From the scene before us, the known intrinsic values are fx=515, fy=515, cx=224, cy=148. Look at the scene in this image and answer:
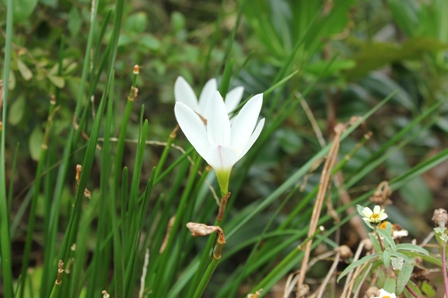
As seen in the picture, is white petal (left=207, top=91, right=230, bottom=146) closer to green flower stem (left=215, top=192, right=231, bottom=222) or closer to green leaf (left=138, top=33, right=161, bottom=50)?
green flower stem (left=215, top=192, right=231, bottom=222)

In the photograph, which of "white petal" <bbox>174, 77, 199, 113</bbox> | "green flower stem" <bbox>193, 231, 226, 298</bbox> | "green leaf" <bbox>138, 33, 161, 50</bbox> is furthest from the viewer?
"green leaf" <bbox>138, 33, 161, 50</bbox>

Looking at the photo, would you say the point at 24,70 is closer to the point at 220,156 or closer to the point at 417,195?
the point at 220,156

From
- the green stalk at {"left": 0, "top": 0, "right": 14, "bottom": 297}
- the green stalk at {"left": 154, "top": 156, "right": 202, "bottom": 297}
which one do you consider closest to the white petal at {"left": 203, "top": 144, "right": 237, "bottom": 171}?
the green stalk at {"left": 154, "top": 156, "right": 202, "bottom": 297}

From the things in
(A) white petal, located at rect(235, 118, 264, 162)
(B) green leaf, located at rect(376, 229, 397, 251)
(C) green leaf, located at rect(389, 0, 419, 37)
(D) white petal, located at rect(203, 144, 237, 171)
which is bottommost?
(B) green leaf, located at rect(376, 229, 397, 251)

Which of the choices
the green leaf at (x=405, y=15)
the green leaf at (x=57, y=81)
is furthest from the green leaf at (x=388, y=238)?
the green leaf at (x=405, y=15)

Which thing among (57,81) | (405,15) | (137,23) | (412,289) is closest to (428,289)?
(412,289)

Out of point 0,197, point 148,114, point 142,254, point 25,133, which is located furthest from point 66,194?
point 0,197

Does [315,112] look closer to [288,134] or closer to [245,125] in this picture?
[288,134]

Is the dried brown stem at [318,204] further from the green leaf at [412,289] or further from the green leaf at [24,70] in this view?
the green leaf at [24,70]
